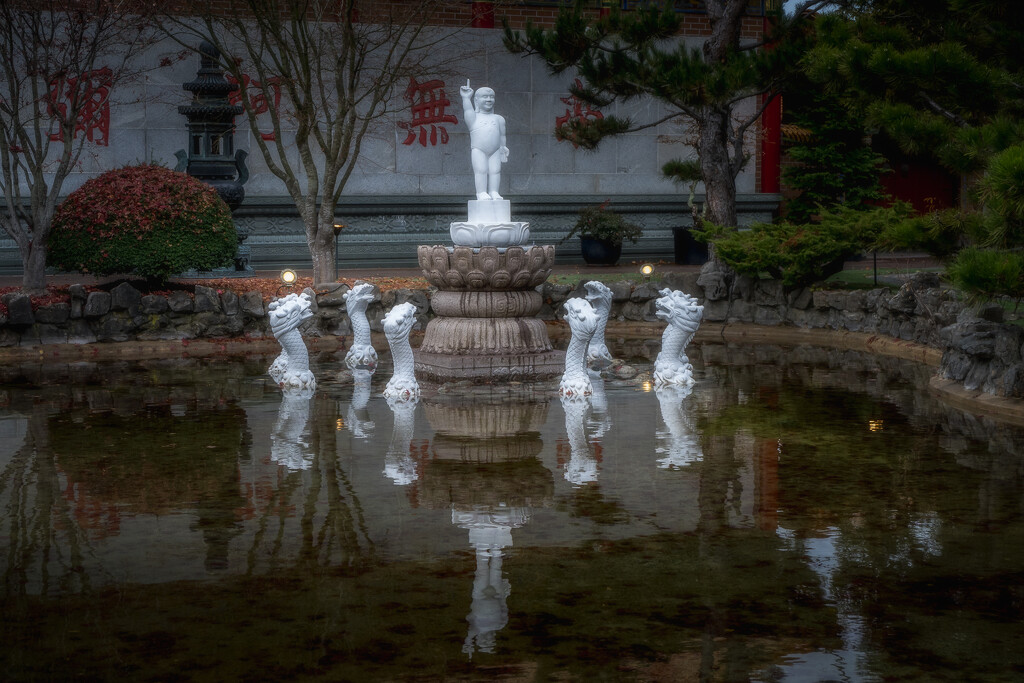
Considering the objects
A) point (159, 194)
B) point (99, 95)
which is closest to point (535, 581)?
point (159, 194)

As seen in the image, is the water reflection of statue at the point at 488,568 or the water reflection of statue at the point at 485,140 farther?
the water reflection of statue at the point at 485,140

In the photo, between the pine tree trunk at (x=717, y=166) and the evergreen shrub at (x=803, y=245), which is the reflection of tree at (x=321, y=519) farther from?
the pine tree trunk at (x=717, y=166)

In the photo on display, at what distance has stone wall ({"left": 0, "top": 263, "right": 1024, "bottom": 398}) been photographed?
11578 millimetres

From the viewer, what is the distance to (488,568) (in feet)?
16.4

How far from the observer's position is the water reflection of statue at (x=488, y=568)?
14.1 feet

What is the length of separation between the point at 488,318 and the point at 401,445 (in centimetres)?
295

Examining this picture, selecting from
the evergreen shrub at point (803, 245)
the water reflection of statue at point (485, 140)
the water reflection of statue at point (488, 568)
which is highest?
the water reflection of statue at point (485, 140)


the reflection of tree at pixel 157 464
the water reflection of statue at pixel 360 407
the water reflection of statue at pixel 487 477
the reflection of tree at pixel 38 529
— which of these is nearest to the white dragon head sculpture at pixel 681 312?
the water reflection of statue at pixel 487 477

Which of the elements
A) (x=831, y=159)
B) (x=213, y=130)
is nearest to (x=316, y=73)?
(x=213, y=130)

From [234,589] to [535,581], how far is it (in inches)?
47.3

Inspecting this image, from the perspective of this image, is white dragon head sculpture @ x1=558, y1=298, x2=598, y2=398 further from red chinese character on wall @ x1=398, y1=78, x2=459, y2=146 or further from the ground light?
red chinese character on wall @ x1=398, y1=78, x2=459, y2=146

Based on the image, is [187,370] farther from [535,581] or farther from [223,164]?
[535,581]

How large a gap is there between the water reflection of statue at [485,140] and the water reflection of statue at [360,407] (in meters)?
1.95

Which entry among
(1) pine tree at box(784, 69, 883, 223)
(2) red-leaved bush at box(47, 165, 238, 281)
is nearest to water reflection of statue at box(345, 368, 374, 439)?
(2) red-leaved bush at box(47, 165, 238, 281)
